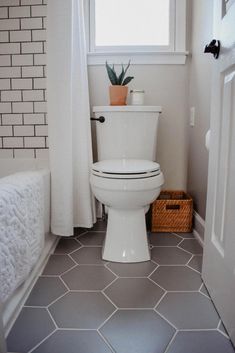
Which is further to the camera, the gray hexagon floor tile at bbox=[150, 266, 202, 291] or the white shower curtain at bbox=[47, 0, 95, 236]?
the white shower curtain at bbox=[47, 0, 95, 236]

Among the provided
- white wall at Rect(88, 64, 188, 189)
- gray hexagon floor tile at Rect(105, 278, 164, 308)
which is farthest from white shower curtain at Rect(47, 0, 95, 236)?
gray hexagon floor tile at Rect(105, 278, 164, 308)

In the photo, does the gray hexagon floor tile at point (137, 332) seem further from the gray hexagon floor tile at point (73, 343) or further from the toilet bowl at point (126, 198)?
the toilet bowl at point (126, 198)

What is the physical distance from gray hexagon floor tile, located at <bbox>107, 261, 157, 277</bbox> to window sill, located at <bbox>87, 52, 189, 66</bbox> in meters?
1.24

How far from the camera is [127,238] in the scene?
4.53 feet

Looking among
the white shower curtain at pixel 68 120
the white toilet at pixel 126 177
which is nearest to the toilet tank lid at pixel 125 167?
the white toilet at pixel 126 177

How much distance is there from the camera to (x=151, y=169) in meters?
1.28

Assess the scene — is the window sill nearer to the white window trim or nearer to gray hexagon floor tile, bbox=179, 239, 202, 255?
the white window trim

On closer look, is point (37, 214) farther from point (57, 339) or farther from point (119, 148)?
point (119, 148)

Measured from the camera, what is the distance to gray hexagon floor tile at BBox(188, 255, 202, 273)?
1.31 metres

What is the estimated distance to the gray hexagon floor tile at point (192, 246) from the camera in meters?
1.49

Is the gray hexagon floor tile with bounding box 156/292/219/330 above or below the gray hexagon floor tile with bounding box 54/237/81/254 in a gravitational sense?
A: below

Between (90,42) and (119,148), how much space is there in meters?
0.76

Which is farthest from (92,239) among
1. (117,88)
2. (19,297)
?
(117,88)

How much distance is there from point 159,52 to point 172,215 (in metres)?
1.02
